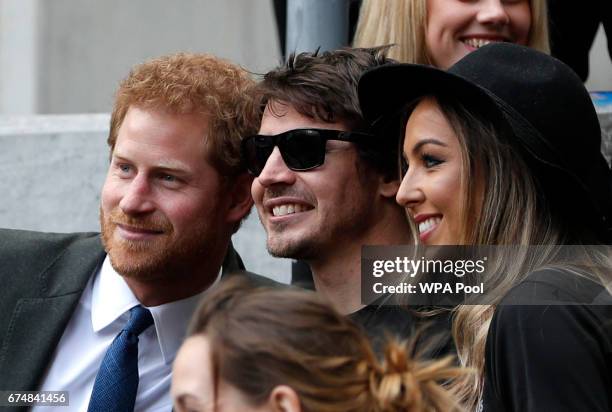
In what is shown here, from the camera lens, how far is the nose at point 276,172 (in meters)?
3.53

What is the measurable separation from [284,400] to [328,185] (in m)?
1.33

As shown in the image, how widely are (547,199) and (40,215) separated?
107 inches

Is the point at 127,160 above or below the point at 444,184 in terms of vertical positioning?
below

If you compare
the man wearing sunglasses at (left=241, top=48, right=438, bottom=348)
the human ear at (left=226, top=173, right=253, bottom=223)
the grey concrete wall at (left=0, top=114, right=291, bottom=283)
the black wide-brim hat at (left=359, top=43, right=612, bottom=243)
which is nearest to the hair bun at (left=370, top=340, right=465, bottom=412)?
the black wide-brim hat at (left=359, top=43, right=612, bottom=243)

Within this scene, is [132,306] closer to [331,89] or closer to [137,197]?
[137,197]

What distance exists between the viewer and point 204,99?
4023mm

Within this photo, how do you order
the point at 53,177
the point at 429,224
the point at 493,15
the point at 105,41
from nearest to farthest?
the point at 429,224 → the point at 493,15 → the point at 53,177 → the point at 105,41

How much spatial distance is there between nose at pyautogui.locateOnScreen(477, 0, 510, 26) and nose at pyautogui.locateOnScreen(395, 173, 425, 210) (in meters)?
1.00

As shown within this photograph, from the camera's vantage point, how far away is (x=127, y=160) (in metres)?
3.89

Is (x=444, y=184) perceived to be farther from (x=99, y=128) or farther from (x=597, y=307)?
(x=99, y=128)

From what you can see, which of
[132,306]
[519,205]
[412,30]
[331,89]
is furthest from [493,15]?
[132,306]

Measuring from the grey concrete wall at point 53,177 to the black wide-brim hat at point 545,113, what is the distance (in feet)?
7.36

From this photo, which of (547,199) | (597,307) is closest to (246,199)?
(547,199)

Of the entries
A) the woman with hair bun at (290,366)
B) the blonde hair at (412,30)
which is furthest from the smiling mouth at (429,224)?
the blonde hair at (412,30)
